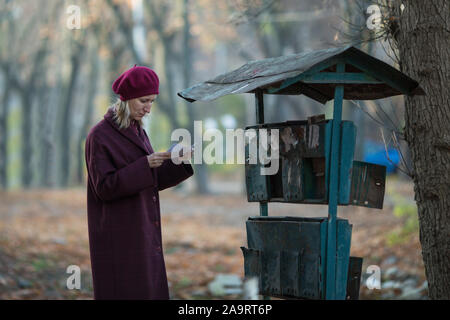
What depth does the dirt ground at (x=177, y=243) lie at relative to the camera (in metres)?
8.73

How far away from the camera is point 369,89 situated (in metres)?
5.12

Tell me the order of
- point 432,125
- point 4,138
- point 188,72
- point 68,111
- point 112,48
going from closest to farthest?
1. point 432,125
2. point 188,72
3. point 112,48
4. point 4,138
5. point 68,111

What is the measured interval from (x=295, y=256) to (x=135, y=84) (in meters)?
1.57

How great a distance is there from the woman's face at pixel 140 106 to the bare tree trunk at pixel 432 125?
7.06ft

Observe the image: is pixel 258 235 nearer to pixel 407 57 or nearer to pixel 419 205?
pixel 419 205

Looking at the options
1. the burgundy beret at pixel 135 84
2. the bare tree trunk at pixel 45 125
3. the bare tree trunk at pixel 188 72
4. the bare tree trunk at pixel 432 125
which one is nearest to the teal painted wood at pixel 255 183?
the burgundy beret at pixel 135 84

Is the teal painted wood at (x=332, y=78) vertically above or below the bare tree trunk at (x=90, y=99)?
below

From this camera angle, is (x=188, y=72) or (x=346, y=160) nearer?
(x=346, y=160)

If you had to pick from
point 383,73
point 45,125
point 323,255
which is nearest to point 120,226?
point 323,255

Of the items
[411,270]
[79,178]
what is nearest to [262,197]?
[411,270]

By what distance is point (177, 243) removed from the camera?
511 inches

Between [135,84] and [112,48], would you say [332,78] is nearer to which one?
[135,84]

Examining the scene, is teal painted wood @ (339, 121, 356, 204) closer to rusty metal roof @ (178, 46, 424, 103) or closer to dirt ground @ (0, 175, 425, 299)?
rusty metal roof @ (178, 46, 424, 103)

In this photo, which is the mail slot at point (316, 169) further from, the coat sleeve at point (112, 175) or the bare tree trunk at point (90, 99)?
the bare tree trunk at point (90, 99)
